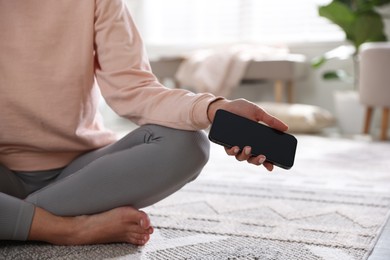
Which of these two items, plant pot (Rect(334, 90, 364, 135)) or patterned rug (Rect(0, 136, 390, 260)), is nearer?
patterned rug (Rect(0, 136, 390, 260))

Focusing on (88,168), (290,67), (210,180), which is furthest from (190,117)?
(290,67)

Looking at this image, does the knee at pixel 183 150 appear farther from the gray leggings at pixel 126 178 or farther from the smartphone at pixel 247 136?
the smartphone at pixel 247 136

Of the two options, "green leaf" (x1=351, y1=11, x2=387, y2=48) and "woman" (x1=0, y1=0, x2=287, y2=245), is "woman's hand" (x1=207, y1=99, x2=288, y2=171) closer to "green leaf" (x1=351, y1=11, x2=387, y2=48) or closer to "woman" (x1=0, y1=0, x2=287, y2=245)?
"woman" (x1=0, y1=0, x2=287, y2=245)

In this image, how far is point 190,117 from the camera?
91 centimetres

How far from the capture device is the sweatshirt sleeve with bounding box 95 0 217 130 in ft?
3.13

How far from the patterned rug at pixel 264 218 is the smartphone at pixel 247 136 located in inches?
7.1

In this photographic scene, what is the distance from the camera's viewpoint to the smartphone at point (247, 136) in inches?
33.2

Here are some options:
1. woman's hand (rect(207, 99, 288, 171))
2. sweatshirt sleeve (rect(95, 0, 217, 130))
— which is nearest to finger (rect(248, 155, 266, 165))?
woman's hand (rect(207, 99, 288, 171))

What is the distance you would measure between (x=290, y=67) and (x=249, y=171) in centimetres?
172

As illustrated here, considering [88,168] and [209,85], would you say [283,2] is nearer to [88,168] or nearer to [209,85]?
[209,85]

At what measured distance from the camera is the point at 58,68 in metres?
1.04

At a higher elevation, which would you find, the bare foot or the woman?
the woman

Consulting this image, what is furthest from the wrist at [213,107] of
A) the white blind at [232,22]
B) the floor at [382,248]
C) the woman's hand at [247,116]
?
the white blind at [232,22]

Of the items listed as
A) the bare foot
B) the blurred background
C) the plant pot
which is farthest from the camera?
the blurred background
